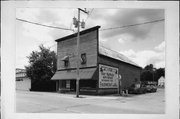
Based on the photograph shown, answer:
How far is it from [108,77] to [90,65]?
1.47m

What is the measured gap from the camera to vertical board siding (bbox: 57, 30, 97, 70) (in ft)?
38.7

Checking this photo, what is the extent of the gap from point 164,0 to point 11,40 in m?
3.22

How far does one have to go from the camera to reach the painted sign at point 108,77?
11922mm

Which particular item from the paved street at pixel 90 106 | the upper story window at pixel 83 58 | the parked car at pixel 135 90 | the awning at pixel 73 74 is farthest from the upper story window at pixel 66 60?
the paved street at pixel 90 106

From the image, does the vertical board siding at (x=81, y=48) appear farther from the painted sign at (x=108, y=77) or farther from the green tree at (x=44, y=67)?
the green tree at (x=44, y=67)

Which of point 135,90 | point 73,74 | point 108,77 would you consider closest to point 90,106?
point 73,74

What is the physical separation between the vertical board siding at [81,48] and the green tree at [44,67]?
1.57 m

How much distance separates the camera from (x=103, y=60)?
12117mm

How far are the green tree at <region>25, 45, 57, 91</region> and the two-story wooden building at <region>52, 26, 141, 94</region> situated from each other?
1.32 m

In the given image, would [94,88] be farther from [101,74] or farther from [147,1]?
[147,1]

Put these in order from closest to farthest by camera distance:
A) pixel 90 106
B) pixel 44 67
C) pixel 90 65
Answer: pixel 90 106 < pixel 90 65 < pixel 44 67

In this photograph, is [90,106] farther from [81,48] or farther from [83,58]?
[81,48]

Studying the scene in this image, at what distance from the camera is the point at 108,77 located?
12445 millimetres

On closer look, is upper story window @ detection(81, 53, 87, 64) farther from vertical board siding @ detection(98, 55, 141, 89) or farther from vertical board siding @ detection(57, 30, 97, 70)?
vertical board siding @ detection(98, 55, 141, 89)
